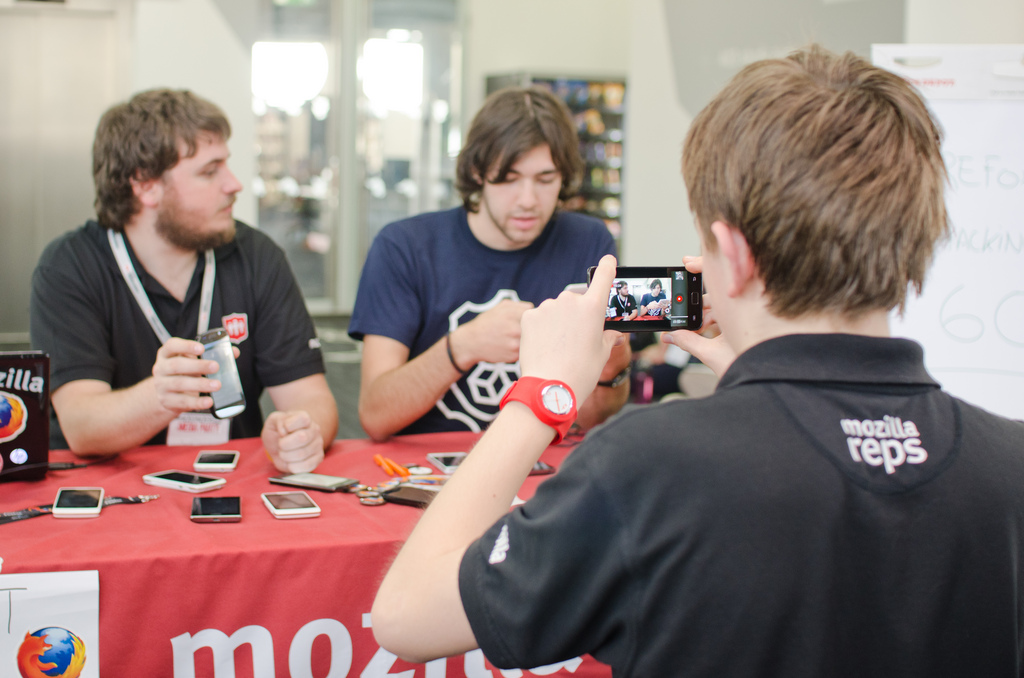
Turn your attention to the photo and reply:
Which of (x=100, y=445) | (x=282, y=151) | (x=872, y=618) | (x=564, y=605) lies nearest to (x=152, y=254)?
(x=100, y=445)

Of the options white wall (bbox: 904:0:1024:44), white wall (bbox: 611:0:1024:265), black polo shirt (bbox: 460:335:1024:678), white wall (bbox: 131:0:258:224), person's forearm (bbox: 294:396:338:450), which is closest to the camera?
black polo shirt (bbox: 460:335:1024:678)

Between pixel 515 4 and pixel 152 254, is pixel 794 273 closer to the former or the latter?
pixel 152 254

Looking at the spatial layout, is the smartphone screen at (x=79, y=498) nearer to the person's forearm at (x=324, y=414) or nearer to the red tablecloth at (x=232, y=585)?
the red tablecloth at (x=232, y=585)

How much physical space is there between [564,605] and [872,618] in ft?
0.85

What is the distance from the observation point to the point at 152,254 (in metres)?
2.20

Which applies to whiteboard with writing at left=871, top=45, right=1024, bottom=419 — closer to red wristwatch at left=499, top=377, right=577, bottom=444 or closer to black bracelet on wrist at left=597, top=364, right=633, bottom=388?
black bracelet on wrist at left=597, top=364, right=633, bottom=388

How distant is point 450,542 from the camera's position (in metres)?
0.74

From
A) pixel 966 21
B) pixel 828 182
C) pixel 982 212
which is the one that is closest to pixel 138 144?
pixel 828 182

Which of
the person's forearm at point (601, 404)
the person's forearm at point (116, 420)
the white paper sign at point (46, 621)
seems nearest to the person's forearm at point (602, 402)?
the person's forearm at point (601, 404)

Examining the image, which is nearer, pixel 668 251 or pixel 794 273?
pixel 794 273

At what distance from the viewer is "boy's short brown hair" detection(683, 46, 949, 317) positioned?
2.25 ft

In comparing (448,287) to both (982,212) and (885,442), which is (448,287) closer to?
(982,212)

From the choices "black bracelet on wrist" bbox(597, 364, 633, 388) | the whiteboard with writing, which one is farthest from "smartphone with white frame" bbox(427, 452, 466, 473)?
the whiteboard with writing

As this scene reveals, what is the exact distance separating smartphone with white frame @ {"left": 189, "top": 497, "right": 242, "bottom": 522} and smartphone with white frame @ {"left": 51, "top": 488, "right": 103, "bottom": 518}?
162 millimetres
